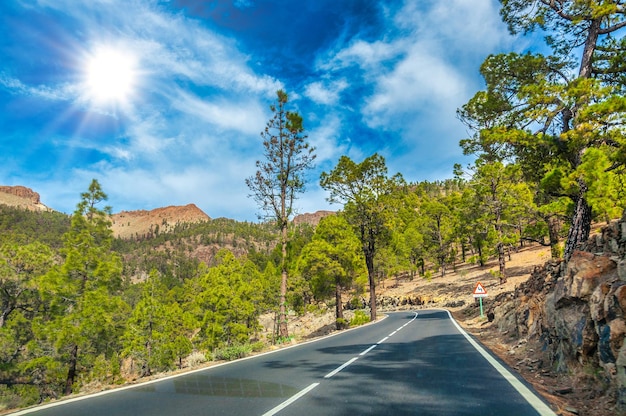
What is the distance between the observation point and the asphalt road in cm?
457

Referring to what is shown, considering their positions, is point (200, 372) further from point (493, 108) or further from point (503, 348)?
point (493, 108)

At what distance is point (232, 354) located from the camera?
11.4m

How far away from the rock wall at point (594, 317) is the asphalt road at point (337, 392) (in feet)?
3.15

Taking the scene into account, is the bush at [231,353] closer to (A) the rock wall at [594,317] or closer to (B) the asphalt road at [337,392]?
(B) the asphalt road at [337,392]

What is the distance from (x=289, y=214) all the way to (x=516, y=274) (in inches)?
990

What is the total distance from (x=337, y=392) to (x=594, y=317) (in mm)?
3985

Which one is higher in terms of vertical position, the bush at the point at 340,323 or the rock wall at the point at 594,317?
the rock wall at the point at 594,317

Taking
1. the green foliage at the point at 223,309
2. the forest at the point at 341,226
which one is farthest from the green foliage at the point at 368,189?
the green foliage at the point at 223,309

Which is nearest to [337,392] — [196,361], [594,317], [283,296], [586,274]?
[594,317]

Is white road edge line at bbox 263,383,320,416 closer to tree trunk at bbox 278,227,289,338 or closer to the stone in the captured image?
the stone

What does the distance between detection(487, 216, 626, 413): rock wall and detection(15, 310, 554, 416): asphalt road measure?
0.96m

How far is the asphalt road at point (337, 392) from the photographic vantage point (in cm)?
457

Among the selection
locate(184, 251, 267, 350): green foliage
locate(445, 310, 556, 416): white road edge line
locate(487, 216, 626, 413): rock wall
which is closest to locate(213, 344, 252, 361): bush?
locate(445, 310, 556, 416): white road edge line

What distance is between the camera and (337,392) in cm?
554
